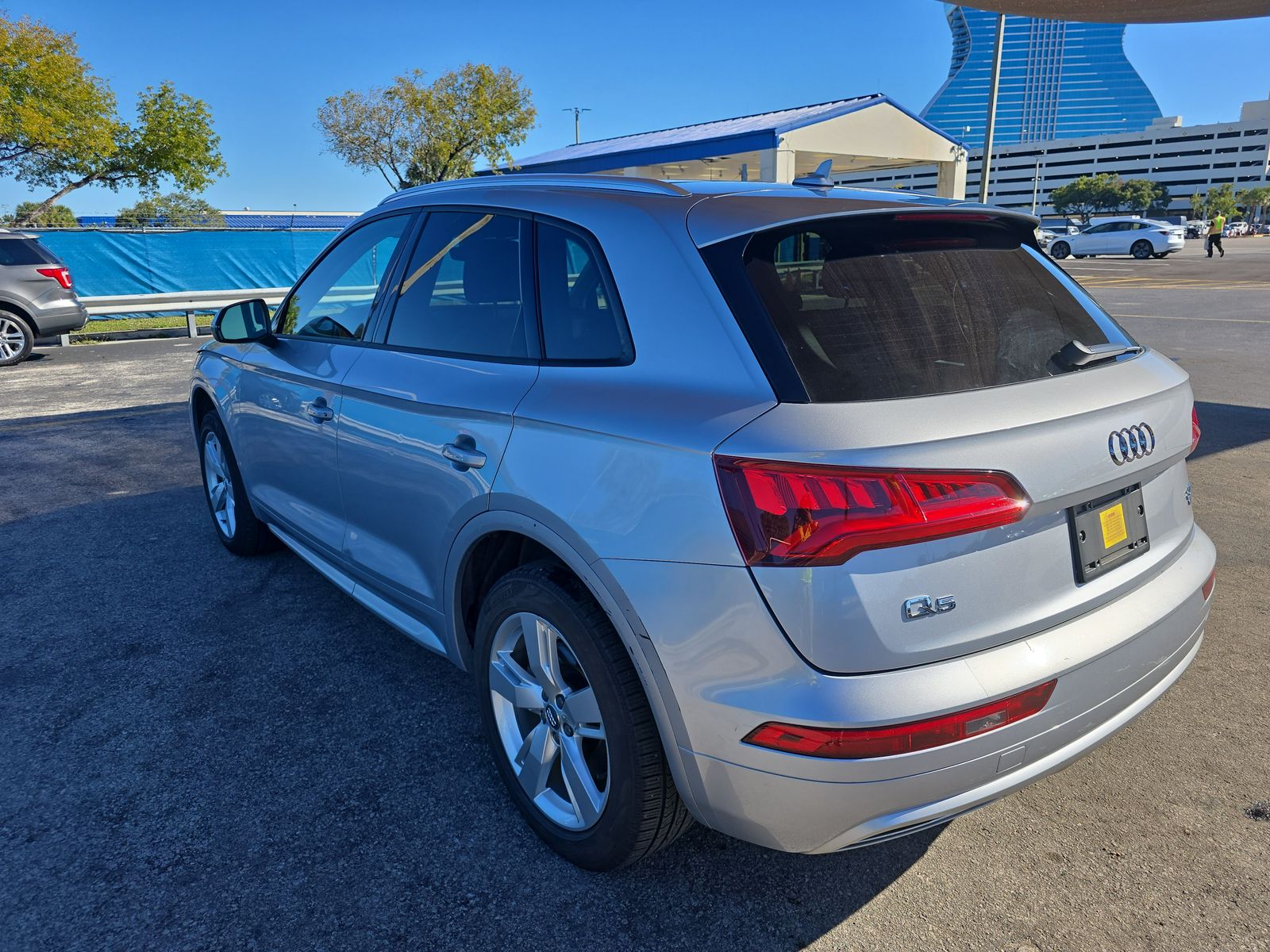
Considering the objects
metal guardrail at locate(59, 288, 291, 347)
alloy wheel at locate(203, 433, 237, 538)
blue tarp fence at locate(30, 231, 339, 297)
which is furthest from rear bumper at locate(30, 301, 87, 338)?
alloy wheel at locate(203, 433, 237, 538)

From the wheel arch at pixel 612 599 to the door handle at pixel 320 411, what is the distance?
1.05 metres

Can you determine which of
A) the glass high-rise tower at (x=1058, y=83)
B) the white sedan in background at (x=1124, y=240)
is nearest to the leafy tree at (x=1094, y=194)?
the glass high-rise tower at (x=1058, y=83)

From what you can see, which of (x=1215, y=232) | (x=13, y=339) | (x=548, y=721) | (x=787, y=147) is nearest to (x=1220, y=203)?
(x=1215, y=232)

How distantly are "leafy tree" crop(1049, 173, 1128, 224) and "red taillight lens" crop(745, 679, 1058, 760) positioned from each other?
12116 cm

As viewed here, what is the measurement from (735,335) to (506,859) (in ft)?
5.09

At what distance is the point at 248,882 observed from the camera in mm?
2416

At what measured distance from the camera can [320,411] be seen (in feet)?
11.3

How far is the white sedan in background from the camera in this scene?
3916 centimetres

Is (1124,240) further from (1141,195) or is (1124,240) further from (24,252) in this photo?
(1141,195)

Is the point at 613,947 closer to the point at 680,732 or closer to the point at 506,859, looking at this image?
the point at 506,859

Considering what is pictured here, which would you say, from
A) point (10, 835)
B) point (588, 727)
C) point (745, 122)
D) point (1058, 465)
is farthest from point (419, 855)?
point (745, 122)

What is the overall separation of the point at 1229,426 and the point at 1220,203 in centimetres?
12482

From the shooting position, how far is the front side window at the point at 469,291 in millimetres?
2701

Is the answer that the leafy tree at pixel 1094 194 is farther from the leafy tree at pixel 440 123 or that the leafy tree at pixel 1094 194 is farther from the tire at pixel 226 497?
the tire at pixel 226 497
